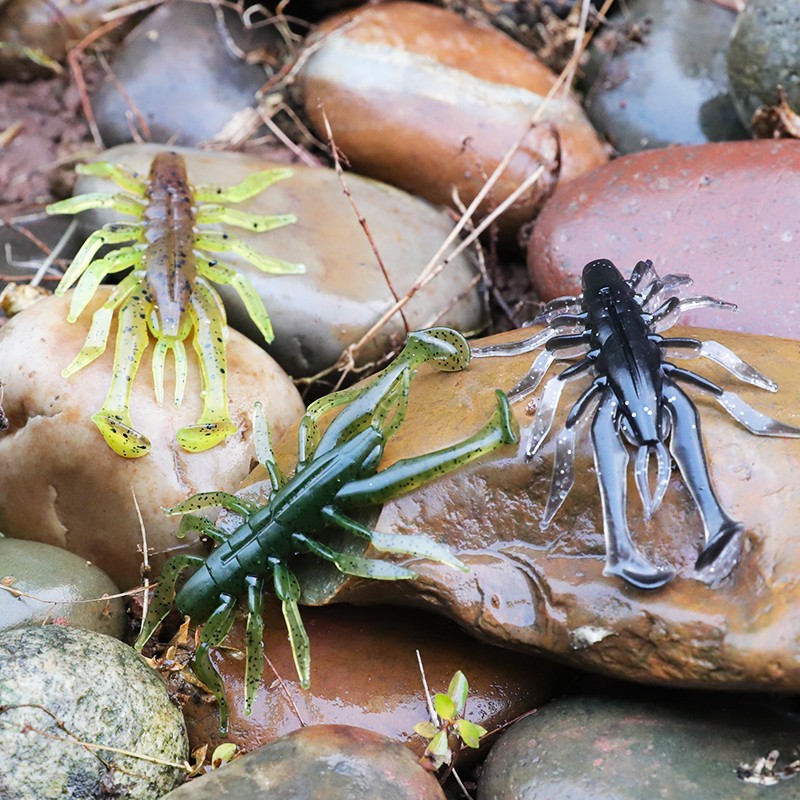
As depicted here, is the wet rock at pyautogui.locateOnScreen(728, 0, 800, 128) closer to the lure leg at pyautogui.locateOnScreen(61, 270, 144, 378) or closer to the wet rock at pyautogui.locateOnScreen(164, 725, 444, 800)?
the lure leg at pyautogui.locateOnScreen(61, 270, 144, 378)

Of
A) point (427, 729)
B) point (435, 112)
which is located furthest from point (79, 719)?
point (435, 112)

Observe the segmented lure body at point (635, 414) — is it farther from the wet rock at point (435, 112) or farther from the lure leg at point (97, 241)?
the lure leg at point (97, 241)

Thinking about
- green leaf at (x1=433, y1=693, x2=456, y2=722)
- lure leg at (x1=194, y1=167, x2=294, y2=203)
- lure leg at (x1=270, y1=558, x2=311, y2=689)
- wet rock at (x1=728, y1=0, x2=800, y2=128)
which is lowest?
green leaf at (x1=433, y1=693, x2=456, y2=722)

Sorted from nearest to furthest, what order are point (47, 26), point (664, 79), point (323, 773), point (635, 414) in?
point (323, 773)
point (635, 414)
point (664, 79)
point (47, 26)

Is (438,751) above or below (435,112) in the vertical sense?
below

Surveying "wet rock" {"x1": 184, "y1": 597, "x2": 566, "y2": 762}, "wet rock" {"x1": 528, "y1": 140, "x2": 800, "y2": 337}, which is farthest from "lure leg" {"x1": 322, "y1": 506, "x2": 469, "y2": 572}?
"wet rock" {"x1": 528, "y1": 140, "x2": 800, "y2": 337}

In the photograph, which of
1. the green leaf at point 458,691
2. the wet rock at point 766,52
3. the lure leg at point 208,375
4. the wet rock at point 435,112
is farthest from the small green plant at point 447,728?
the wet rock at point 766,52

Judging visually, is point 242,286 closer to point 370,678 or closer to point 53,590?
point 53,590

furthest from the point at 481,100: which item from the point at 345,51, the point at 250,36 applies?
the point at 250,36
